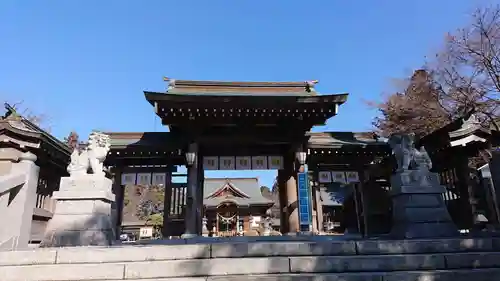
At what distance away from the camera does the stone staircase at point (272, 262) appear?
415 centimetres

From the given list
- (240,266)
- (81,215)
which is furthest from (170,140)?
(240,266)

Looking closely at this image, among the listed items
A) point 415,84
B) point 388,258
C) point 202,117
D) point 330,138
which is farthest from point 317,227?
point 415,84

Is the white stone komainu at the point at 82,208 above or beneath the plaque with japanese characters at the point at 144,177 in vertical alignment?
beneath

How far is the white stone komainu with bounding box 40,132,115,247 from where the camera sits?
5969 mm

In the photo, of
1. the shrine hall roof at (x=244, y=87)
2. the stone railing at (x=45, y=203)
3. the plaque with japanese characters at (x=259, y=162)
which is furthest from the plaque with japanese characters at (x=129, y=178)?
the plaque with japanese characters at (x=259, y=162)

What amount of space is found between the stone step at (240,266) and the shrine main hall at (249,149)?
610cm

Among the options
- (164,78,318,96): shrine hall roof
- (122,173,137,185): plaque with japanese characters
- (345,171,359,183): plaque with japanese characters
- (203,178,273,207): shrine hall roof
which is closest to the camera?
(122,173,137,185): plaque with japanese characters

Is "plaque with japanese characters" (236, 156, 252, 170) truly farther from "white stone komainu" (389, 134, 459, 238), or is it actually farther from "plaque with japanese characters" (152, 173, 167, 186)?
"white stone komainu" (389, 134, 459, 238)

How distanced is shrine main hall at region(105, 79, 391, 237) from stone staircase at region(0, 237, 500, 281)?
594 cm

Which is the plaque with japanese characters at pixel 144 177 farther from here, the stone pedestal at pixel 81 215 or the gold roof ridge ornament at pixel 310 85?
the gold roof ridge ornament at pixel 310 85

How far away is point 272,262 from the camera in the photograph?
430cm

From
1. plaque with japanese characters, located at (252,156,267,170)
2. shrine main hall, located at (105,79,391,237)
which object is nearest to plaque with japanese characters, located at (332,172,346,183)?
shrine main hall, located at (105,79,391,237)

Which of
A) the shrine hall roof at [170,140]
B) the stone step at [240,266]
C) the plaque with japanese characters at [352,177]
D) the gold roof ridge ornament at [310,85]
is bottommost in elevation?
the stone step at [240,266]

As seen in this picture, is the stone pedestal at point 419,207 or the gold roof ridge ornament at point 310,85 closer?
the stone pedestal at point 419,207
